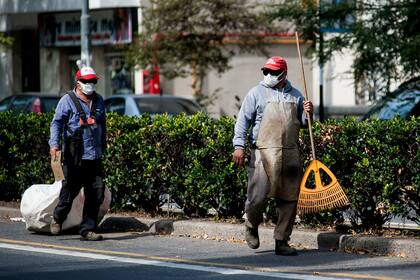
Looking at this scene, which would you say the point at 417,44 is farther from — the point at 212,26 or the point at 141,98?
the point at 212,26

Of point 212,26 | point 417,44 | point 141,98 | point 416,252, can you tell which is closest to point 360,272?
point 416,252

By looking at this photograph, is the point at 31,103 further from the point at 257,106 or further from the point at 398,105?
the point at 257,106

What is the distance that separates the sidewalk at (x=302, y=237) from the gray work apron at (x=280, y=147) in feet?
2.23

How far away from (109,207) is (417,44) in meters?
7.22

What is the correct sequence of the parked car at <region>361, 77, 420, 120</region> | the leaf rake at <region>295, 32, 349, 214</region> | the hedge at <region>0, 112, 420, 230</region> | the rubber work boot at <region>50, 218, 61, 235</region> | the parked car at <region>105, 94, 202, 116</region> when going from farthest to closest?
1. the parked car at <region>105, 94, 202, 116</region>
2. the parked car at <region>361, 77, 420, 120</region>
3. the rubber work boot at <region>50, 218, 61, 235</region>
4. the hedge at <region>0, 112, 420, 230</region>
5. the leaf rake at <region>295, 32, 349, 214</region>

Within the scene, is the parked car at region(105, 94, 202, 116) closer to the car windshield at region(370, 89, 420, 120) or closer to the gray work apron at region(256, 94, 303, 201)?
the car windshield at region(370, 89, 420, 120)

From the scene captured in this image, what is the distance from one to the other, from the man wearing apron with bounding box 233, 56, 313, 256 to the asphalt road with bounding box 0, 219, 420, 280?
44cm

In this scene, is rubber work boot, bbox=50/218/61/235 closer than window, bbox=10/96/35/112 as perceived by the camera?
Yes

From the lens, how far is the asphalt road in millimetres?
10047

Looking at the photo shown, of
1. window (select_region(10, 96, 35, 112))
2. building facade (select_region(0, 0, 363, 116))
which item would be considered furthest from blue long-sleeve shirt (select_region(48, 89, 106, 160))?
building facade (select_region(0, 0, 363, 116))

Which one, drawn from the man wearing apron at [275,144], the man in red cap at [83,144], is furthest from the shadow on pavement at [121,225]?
the man wearing apron at [275,144]

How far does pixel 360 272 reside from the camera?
33.3 feet

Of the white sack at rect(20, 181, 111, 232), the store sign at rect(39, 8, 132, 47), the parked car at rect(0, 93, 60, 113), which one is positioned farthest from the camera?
the store sign at rect(39, 8, 132, 47)

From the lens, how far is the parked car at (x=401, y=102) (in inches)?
781
